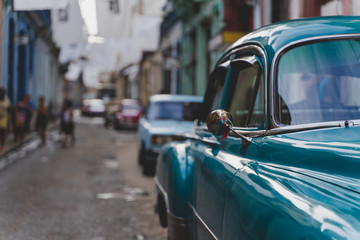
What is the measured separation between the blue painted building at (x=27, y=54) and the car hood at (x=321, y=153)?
831cm

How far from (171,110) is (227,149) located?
7964 millimetres

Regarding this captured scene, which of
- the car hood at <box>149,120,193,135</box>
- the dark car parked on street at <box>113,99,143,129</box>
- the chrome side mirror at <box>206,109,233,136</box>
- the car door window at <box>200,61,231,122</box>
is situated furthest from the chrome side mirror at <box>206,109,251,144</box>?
the dark car parked on street at <box>113,99,143,129</box>

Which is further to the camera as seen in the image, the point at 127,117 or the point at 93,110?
the point at 93,110

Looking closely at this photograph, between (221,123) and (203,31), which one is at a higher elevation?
(203,31)

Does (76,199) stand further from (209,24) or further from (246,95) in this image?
(209,24)

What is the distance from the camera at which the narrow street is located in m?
5.59

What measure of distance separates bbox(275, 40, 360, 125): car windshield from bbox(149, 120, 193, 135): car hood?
6792mm

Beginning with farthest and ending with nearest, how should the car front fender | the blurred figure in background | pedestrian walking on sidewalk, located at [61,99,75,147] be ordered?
the blurred figure in background, pedestrian walking on sidewalk, located at [61,99,75,147], the car front fender

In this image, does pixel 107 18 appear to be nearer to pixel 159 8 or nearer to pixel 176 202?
pixel 159 8

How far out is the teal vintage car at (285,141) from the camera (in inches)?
76.2

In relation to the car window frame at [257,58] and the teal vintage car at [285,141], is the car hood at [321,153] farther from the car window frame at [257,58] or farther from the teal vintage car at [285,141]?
the car window frame at [257,58]

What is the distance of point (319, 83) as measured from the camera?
273 centimetres

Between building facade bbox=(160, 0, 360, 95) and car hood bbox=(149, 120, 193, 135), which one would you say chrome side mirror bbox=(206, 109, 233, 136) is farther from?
car hood bbox=(149, 120, 193, 135)

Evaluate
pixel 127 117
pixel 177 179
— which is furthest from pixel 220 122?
pixel 127 117
